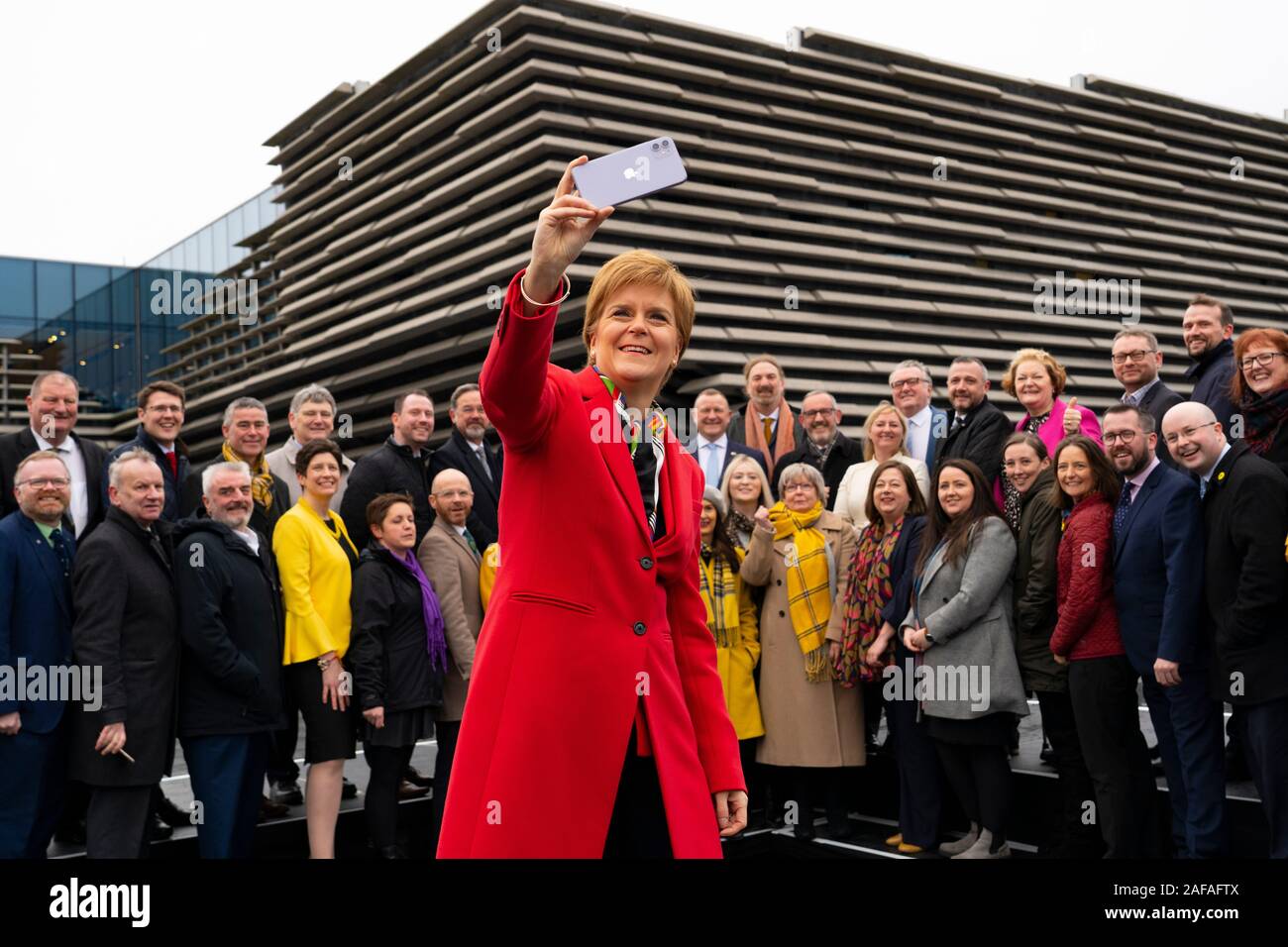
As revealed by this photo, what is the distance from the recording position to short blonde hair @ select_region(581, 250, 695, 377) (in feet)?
5.69

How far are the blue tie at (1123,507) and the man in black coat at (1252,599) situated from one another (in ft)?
0.97

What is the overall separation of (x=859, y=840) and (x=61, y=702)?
10.7 ft

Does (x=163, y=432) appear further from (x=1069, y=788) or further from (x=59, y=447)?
(x=1069, y=788)

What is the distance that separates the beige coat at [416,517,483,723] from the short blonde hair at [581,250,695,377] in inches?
116

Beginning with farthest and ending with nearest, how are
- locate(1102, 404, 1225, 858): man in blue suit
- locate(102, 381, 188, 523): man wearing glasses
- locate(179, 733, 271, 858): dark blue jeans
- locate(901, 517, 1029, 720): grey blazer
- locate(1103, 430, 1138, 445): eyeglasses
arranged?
locate(102, 381, 188, 523): man wearing glasses → locate(901, 517, 1029, 720): grey blazer → locate(1103, 430, 1138, 445): eyeglasses → locate(179, 733, 271, 858): dark blue jeans → locate(1102, 404, 1225, 858): man in blue suit

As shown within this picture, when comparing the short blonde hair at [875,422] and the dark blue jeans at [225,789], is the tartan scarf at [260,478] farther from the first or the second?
the short blonde hair at [875,422]

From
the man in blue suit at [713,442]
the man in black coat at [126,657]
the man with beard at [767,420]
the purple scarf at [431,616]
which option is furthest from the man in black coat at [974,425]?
the man in black coat at [126,657]

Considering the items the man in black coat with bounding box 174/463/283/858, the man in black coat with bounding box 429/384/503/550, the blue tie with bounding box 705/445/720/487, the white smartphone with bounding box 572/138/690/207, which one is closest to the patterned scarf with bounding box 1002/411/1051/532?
the blue tie with bounding box 705/445/720/487

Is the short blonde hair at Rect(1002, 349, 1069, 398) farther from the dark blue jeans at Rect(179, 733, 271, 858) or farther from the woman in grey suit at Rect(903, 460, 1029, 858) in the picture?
the dark blue jeans at Rect(179, 733, 271, 858)

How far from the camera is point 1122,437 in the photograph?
4.07 metres

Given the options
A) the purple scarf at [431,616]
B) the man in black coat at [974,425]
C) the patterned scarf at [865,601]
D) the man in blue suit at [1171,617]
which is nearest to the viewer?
the man in blue suit at [1171,617]

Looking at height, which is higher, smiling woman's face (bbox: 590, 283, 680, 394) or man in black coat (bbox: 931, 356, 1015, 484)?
man in black coat (bbox: 931, 356, 1015, 484)

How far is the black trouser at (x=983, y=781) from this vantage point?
14.3 feet
